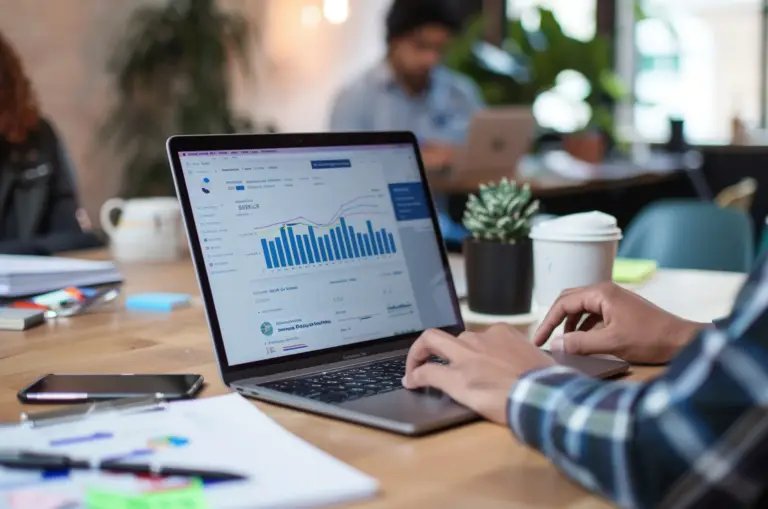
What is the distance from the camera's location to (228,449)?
2.40ft

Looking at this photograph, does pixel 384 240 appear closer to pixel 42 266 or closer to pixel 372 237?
pixel 372 237

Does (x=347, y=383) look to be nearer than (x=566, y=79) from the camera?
Yes

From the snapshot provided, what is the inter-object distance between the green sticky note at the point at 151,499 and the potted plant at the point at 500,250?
2.45 feet

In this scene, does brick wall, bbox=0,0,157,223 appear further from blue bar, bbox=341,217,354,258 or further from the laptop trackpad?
the laptop trackpad

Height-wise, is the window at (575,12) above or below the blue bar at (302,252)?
above

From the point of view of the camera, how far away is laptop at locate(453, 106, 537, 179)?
11.4 ft

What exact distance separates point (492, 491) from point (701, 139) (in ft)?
18.0

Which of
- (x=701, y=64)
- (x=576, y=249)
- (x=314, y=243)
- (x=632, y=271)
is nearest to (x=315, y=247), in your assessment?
(x=314, y=243)

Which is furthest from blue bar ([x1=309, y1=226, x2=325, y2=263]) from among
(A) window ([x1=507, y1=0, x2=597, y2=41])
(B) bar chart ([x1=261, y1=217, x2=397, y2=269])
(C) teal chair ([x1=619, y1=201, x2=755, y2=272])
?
(A) window ([x1=507, y1=0, x2=597, y2=41])

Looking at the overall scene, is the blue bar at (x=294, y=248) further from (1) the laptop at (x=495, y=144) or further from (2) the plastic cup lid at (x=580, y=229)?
(1) the laptop at (x=495, y=144)

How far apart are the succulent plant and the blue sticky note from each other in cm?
45

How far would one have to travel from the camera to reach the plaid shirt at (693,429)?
1.85ft

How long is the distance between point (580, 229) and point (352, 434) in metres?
0.61

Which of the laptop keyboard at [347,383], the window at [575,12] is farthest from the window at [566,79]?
the laptop keyboard at [347,383]
